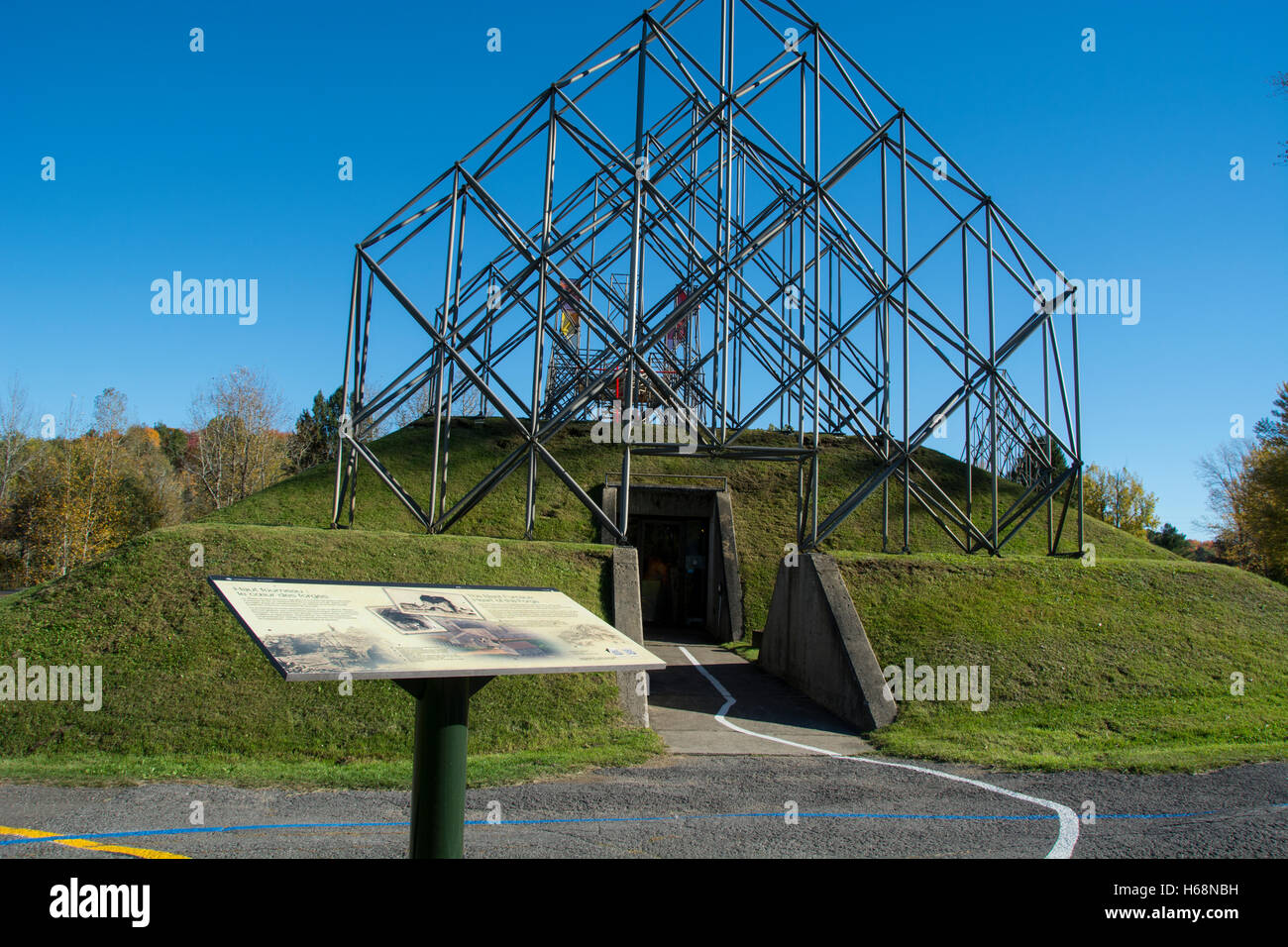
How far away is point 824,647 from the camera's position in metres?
13.4

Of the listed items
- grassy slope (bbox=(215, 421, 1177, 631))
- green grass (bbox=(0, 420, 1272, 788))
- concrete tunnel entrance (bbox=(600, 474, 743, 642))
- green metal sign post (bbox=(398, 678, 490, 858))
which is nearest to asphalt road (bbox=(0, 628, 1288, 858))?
green grass (bbox=(0, 420, 1272, 788))

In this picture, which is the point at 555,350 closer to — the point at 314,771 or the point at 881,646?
the point at 881,646

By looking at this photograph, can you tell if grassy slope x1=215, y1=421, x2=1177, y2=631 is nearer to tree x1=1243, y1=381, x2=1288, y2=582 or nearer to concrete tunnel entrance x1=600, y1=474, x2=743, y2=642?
concrete tunnel entrance x1=600, y1=474, x2=743, y2=642

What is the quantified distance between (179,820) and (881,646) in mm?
10081

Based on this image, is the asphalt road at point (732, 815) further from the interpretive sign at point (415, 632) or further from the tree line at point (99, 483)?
the tree line at point (99, 483)

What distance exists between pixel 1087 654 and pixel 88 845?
43.6 ft

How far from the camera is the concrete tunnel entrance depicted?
22.0m

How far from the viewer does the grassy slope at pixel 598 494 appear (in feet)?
68.4

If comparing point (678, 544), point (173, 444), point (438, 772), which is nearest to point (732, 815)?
point (438, 772)

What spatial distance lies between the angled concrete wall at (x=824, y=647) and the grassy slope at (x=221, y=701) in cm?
369

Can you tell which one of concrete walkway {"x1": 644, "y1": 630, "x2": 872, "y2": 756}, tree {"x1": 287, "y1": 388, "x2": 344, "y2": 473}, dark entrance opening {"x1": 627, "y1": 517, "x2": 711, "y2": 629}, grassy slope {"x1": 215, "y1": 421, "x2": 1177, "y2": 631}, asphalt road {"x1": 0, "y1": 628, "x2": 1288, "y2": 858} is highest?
tree {"x1": 287, "y1": 388, "x2": 344, "y2": 473}

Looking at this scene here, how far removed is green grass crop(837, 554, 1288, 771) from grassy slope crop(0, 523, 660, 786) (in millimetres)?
4447
